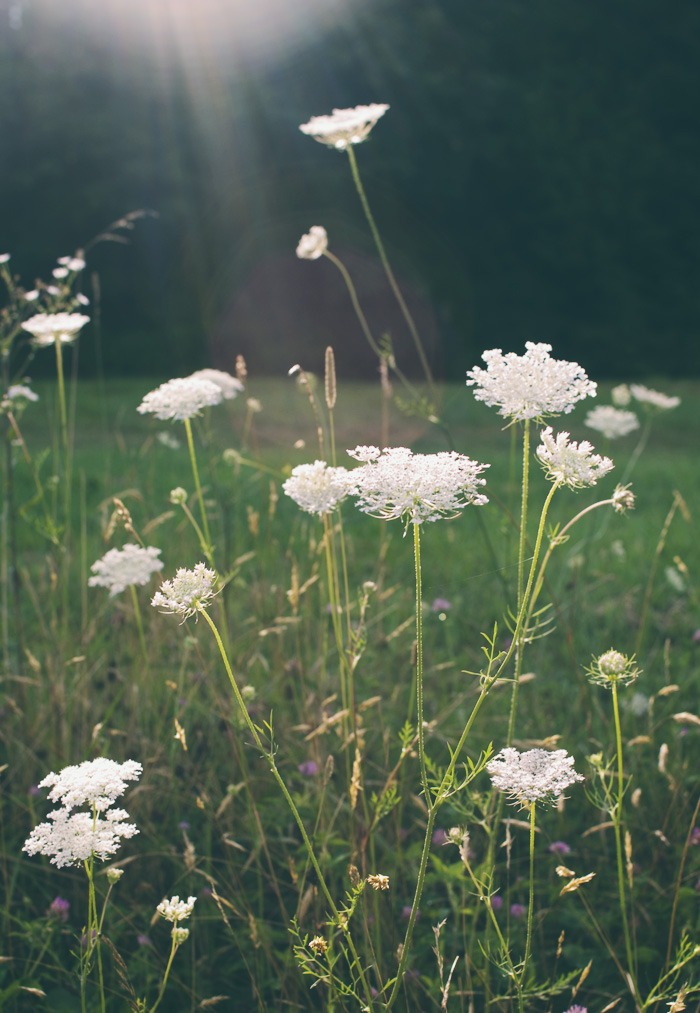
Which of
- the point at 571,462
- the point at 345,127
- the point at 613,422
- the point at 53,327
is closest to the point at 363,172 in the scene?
the point at 613,422

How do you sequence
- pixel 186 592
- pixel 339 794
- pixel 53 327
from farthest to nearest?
pixel 339 794
pixel 53 327
pixel 186 592

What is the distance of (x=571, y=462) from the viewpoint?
1.11 meters

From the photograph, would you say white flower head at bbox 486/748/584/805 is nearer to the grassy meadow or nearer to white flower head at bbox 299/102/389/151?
the grassy meadow

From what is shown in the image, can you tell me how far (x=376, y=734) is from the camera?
7.06 ft

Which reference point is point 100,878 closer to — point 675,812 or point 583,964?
point 583,964

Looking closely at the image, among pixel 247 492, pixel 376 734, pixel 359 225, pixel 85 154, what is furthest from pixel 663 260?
pixel 376 734

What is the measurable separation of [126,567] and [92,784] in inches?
28.5

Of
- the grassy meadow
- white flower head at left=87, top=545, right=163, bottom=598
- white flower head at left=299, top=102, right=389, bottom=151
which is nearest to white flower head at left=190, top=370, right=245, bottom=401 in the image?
the grassy meadow

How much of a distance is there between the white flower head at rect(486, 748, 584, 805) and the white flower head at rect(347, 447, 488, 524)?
0.34 meters

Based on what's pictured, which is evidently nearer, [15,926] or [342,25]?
[15,926]

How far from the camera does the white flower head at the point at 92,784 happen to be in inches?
41.3

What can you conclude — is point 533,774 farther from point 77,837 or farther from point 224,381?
point 224,381

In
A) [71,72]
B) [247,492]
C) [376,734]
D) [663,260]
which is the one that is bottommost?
[663,260]

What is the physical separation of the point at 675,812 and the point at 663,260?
16.4m
